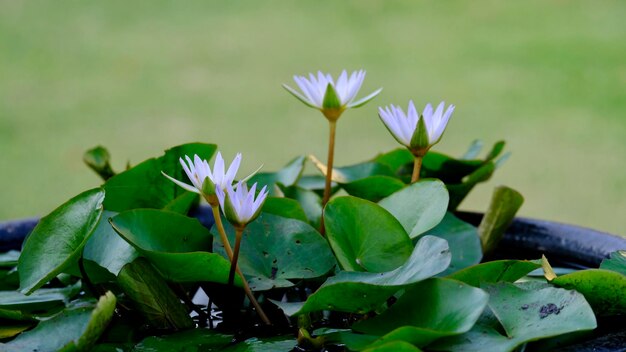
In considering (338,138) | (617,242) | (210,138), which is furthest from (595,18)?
(617,242)

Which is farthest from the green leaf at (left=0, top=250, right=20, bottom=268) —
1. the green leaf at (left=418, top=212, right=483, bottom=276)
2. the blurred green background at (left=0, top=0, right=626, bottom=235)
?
the blurred green background at (left=0, top=0, right=626, bottom=235)

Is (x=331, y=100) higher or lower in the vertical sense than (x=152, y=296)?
higher

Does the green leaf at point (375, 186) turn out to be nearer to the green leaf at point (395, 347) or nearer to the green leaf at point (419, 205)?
the green leaf at point (419, 205)

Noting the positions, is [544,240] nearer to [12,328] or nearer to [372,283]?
[372,283]

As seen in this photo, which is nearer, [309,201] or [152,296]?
[152,296]

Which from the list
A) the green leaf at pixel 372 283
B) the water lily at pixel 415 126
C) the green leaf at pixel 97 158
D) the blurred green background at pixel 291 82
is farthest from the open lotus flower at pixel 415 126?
the blurred green background at pixel 291 82

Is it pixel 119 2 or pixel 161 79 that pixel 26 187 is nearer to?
pixel 161 79

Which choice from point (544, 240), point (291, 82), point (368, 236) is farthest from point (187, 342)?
point (291, 82)
